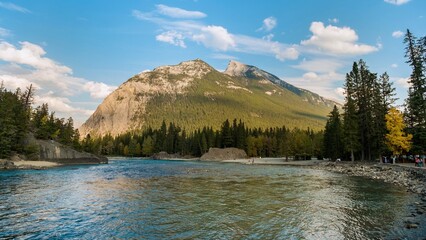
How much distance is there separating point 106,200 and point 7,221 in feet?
32.4

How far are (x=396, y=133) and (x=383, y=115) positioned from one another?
7835mm

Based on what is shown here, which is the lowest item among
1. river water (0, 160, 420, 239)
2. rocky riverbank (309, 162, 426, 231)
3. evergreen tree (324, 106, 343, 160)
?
river water (0, 160, 420, 239)

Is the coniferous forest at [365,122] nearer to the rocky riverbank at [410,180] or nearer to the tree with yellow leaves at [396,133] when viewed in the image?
the tree with yellow leaves at [396,133]

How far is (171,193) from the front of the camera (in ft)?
109

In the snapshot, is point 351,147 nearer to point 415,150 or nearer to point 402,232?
point 415,150

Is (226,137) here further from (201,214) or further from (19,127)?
(201,214)

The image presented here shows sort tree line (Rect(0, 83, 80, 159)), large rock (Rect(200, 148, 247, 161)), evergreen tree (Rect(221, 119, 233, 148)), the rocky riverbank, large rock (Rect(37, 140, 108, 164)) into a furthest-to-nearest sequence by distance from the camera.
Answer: evergreen tree (Rect(221, 119, 233, 148))
large rock (Rect(200, 148, 247, 161))
large rock (Rect(37, 140, 108, 164))
tree line (Rect(0, 83, 80, 159))
the rocky riverbank

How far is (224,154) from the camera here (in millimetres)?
167875

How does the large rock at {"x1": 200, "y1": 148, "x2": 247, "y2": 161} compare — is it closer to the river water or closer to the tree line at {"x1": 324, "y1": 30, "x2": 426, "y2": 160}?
the tree line at {"x1": 324, "y1": 30, "x2": 426, "y2": 160}

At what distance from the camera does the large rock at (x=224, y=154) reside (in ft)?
545

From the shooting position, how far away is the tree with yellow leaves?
216 feet

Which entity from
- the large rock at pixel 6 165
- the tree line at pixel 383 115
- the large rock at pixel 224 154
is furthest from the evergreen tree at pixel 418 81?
the large rock at pixel 224 154

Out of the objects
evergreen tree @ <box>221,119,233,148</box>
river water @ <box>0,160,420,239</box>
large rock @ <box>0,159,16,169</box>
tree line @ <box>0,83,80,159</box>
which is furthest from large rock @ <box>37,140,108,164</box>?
evergreen tree @ <box>221,119,233,148</box>

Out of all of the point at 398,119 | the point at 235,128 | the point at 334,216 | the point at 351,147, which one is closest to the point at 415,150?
the point at 398,119
